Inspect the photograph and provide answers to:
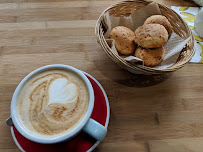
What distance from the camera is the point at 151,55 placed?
0.66m

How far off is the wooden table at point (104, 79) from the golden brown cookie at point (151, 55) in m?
0.07

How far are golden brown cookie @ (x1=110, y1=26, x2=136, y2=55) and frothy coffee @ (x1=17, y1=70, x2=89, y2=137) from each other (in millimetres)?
272

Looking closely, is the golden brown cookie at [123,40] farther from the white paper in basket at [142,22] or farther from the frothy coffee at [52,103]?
the frothy coffee at [52,103]

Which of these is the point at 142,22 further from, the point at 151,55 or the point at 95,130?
the point at 95,130

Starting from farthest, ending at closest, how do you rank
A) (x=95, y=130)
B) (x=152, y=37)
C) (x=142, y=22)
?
(x=142, y=22) → (x=152, y=37) → (x=95, y=130)

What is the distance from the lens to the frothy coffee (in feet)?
1.44

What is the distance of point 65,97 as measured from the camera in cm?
47

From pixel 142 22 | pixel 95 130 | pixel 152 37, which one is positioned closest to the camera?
pixel 95 130

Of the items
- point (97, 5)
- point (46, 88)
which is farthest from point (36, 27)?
point (46, 88)

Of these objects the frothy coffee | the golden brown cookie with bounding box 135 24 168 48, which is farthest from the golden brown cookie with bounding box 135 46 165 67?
the frothy coffee

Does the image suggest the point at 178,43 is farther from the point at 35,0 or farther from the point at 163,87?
the point at 35,0

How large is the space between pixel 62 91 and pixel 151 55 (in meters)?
0.38

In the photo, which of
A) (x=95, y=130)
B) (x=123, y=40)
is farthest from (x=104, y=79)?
(x=95, y=130)

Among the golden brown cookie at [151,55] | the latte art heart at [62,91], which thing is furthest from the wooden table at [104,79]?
the latte art heart at [62,91]
